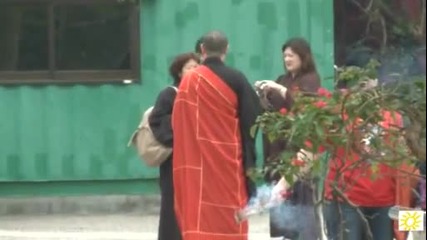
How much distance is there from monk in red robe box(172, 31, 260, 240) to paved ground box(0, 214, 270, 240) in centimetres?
Result: 344

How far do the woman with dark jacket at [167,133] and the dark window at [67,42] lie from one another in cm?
439

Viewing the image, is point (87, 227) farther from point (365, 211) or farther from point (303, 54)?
point (365, 211)

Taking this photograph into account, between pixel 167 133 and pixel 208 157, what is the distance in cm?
72

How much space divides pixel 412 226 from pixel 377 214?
1846 mm

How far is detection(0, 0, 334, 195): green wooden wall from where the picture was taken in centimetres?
1395

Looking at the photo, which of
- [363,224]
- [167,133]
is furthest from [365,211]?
[167,133]

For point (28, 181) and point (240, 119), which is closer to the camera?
point (240, 119)

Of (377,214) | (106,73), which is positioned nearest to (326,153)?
(377,214)

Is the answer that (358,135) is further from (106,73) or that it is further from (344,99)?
(106,73)

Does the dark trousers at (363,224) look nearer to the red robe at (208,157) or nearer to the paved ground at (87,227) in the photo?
the red robe at (208,157)

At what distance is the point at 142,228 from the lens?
43.2 ft

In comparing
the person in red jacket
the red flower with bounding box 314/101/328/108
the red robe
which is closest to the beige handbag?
the red robe

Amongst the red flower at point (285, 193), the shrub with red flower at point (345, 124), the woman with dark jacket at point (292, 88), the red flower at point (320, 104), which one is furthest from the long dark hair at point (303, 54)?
the red flower at point (320, 104)
